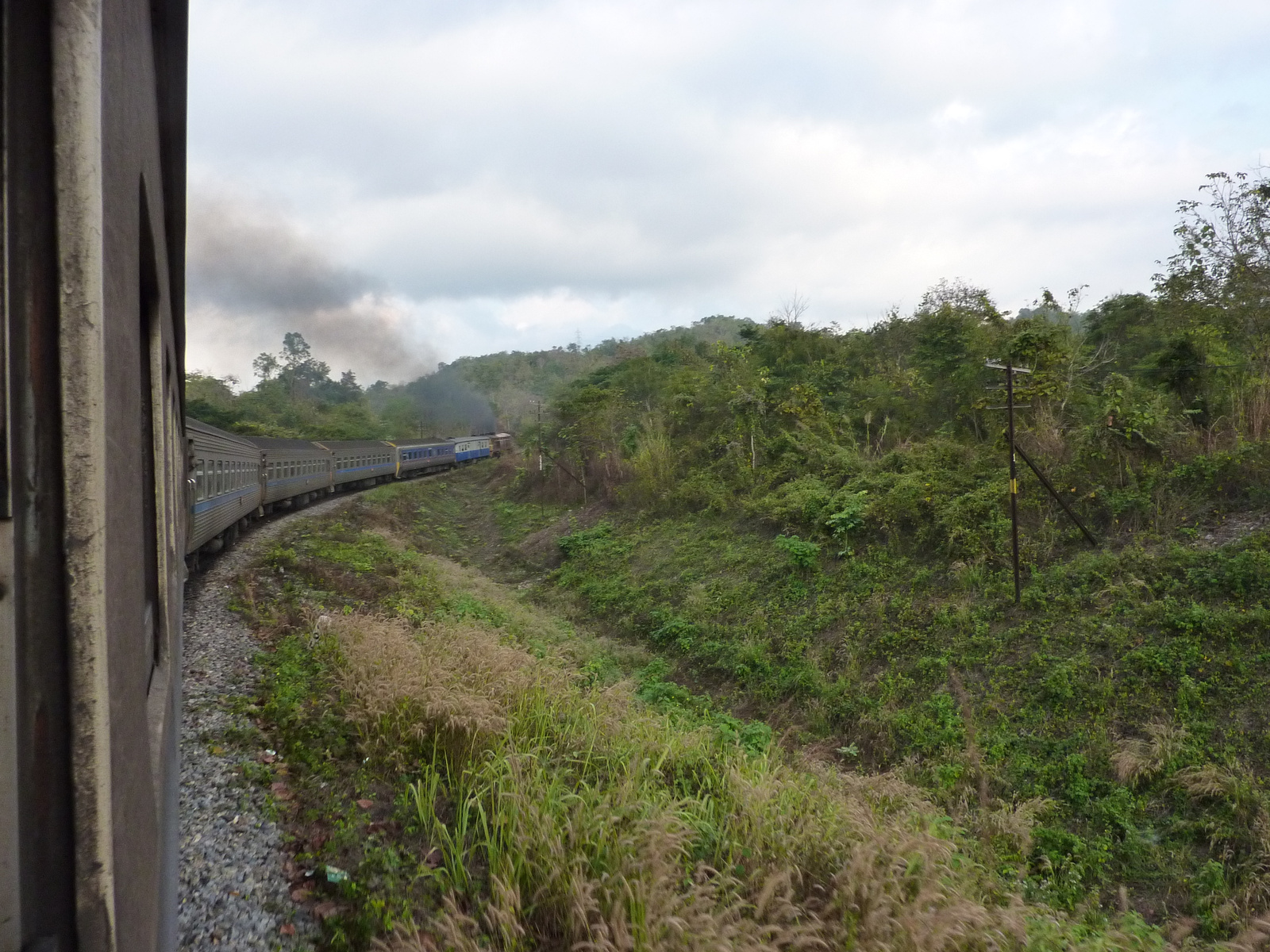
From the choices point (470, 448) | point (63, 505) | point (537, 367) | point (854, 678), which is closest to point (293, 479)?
point (854, 678)

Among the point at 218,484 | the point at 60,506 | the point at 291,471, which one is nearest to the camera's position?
the point at 60,506

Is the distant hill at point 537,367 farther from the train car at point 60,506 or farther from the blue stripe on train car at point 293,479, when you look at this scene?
the train car at point 60,506

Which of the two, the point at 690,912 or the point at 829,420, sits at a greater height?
the point at 829,420

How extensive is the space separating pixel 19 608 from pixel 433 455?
3439 cm

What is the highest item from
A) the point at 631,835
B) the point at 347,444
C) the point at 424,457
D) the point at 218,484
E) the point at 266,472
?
the point at 347,444

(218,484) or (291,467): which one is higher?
(291,467)

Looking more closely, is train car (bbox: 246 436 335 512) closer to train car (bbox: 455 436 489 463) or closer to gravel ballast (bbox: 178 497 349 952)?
gravel ballast (bbox: 178 497 349 952)

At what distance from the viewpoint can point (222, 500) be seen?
1017 cm

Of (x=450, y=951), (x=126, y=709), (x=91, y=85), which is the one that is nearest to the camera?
(x=91, y=85)

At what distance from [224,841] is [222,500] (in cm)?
767

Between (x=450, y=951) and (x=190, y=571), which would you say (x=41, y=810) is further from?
(x=190, y=571)

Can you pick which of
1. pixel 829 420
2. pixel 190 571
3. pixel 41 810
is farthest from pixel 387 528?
pixel 41 810

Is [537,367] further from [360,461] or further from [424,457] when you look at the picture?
[360,461]

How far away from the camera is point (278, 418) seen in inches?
1711
